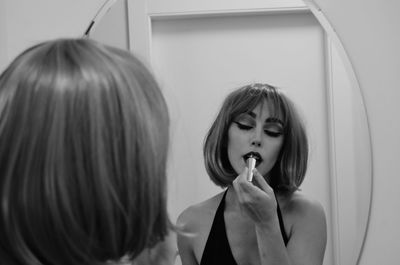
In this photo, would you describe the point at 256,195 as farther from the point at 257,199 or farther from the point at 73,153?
the point at 73,153

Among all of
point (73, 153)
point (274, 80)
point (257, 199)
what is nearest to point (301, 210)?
point (257, 199)

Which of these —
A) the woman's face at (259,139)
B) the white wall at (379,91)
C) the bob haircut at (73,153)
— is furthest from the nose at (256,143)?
the bob haircut at (73,153)

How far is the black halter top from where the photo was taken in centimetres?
79

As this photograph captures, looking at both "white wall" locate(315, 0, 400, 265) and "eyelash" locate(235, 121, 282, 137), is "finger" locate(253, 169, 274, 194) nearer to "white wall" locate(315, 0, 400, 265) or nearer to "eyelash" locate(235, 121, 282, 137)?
"eyelash" locate(235, 121, 282, 137)

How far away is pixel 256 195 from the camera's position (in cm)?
76

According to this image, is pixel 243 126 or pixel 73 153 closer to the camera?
pixel 73 153

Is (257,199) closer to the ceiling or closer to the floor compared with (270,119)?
closer to the floor

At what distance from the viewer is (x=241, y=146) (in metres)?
0.80

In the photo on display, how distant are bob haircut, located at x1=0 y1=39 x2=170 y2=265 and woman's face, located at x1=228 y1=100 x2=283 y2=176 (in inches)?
14.5

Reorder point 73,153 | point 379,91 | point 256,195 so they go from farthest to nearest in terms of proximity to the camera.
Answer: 1. point 379,91
2. point 256,195
3. point 73,153

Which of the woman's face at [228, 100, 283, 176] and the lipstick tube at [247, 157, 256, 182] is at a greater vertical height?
the woman's face at [228, 100, 283, 176]

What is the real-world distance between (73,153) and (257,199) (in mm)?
394

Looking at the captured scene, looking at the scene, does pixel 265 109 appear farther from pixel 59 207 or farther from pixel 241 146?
pixel 59 207

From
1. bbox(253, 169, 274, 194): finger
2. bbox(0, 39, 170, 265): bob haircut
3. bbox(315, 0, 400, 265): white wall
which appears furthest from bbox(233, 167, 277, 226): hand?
bbox(0, 39, 170, 265): bob haircut
